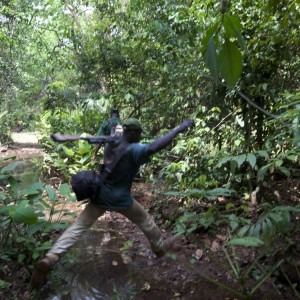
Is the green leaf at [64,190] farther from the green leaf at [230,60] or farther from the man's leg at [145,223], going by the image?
the green leaf at [230,60]

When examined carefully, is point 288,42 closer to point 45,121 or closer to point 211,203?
point 211,203

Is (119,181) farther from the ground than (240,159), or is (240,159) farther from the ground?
(119,181)

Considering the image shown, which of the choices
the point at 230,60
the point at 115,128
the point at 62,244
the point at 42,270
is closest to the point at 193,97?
the point at 115,128

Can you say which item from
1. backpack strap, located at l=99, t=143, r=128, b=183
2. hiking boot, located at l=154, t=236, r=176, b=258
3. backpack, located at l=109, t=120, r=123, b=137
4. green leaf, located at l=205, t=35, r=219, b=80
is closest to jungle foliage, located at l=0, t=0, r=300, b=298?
green leaf, located at l=205, t=35, r=219, b=80

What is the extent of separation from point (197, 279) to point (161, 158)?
3.61 meters

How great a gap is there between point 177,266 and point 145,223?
793 mm

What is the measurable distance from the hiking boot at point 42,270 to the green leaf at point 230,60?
9.21 feet

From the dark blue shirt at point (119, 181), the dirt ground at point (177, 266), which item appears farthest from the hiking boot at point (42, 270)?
the dark blue shirt at point (119, 181)

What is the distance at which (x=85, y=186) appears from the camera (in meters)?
3.55

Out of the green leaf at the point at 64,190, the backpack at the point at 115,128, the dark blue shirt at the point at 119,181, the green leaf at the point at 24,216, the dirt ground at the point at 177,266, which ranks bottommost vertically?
the dirt ground at the point at 177,266

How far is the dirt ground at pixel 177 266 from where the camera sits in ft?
11.8

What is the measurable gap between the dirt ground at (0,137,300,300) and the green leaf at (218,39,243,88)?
172 cm

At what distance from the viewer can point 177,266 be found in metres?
4.26

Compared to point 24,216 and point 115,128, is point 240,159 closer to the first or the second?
point 24,216
